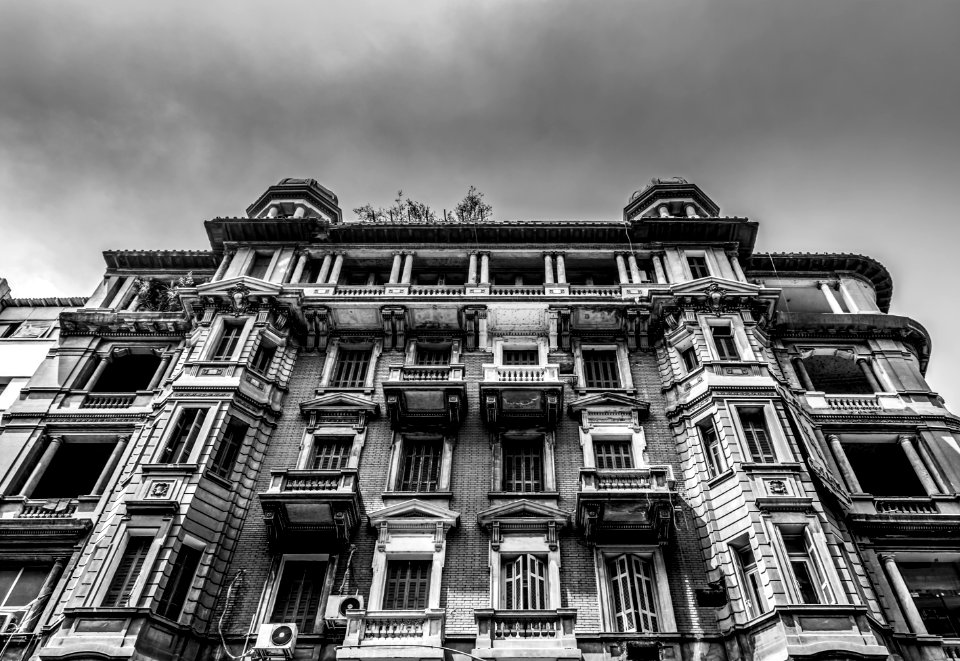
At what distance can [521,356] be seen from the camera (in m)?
26.8

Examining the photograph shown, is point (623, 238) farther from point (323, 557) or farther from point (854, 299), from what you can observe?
point (323, 557)

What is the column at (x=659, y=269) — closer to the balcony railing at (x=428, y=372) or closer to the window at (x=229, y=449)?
the balcony railing at (x=428, y=372)

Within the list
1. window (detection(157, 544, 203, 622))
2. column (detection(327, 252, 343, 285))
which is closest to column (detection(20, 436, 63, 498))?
window (detection(157, 544, 203, 622))

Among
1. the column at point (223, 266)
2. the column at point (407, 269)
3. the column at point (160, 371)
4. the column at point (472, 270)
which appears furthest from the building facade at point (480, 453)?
the column at point (223, 266)

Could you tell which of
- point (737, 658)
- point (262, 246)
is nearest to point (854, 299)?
point (737, 658)

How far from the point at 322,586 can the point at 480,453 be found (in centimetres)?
632

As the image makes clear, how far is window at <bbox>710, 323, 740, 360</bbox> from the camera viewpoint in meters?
24.7

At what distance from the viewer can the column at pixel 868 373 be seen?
86.9ft

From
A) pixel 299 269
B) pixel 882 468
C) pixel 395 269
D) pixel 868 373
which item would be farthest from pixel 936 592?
pixel 299 269

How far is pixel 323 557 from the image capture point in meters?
20.5

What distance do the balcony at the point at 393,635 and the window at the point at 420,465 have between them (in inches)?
197

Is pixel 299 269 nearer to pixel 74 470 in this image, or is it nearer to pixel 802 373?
pixel 74 470

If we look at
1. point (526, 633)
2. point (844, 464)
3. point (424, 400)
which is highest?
point (424, 400)

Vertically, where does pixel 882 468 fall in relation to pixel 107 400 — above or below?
below
